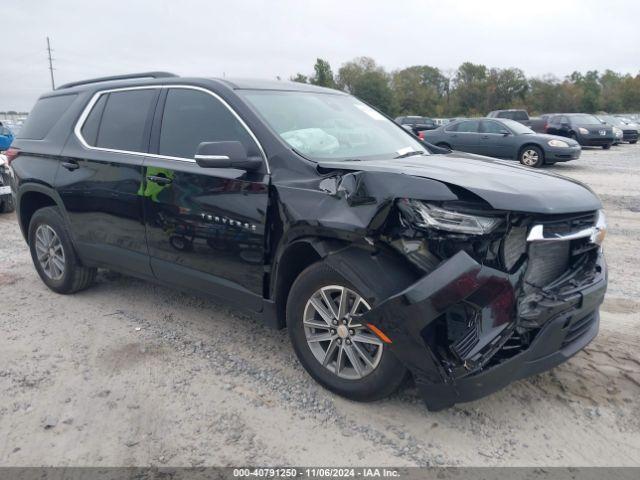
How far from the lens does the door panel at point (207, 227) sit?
3326mm

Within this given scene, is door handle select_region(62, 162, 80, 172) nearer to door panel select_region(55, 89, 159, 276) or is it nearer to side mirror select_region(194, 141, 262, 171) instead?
door panel select_region(55, 89, 159, 276)

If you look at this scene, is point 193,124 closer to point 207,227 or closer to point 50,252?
point 207,227

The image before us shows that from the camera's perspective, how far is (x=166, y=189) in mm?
3748

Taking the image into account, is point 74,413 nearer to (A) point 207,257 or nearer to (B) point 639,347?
(A) point 207,257

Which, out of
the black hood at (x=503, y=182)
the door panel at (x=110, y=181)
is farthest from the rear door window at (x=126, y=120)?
the black hood at (x=503, y=182)

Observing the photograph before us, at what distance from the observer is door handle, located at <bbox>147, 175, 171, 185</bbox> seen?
374 centimetres

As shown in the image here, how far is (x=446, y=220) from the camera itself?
2588 mm

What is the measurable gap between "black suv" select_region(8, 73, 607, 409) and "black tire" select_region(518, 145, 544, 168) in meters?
11.9

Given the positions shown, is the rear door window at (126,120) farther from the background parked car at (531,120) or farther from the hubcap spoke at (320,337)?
the background parked car at (531,120)

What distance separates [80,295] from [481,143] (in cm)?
1349

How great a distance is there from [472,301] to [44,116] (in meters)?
4.44

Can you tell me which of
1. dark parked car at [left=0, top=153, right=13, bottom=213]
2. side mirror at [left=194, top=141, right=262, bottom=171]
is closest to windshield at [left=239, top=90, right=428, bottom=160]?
side mirror at [left=194, top=141, right=262, bottom=171]

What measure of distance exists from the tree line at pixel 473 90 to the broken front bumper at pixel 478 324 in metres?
54.5

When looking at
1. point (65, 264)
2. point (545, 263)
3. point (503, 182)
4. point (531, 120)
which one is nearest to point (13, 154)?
point (65, 264)
